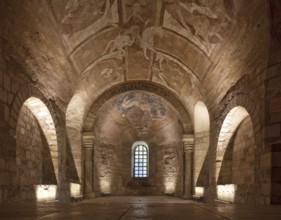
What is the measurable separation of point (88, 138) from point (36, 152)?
4.92m

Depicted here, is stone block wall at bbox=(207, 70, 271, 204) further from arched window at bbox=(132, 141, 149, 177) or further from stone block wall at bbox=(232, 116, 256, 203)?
arched window at bbox=(132, 141, 149, 177)

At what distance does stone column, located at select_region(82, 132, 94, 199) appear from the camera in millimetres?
14234

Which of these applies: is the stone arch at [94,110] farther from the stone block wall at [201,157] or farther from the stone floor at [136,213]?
the stone floor at [136,213]

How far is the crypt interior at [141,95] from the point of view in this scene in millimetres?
6645

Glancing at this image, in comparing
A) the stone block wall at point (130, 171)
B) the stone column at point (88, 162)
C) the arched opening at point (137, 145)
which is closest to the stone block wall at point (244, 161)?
the arched opening at point (137, 145)

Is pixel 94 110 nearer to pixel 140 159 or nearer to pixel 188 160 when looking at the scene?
pixel 188 160

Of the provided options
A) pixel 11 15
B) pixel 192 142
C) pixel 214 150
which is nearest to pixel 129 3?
pixel 11 15

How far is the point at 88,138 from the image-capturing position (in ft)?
46.8

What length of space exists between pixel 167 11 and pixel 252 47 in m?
2.75

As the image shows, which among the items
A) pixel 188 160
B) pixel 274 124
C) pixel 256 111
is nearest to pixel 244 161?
pixel 256 111

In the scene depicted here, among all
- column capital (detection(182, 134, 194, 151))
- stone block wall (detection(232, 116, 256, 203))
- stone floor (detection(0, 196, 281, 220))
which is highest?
column capital (detection(182, 134, 194, 151))

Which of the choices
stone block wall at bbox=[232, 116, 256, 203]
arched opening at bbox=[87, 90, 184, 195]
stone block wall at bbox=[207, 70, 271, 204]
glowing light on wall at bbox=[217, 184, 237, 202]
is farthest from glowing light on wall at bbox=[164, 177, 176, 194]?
stone block wall at bbox=[207, 70, 271, 204]

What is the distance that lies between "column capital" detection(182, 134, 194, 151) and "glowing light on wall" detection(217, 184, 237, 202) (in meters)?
4.25

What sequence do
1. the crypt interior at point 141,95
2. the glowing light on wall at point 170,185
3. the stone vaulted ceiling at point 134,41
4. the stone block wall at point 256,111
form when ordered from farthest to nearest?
the glowing light on wall at point 170,185
the stone vaulted ceiling at point 134,41
the crypt interior at point 141,95
the stone block wall at point 256,111
